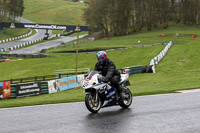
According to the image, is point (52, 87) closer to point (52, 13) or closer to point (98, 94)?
point (98, 94)

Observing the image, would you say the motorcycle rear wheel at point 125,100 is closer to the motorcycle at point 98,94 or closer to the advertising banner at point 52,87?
the motorcycle at point 98,94

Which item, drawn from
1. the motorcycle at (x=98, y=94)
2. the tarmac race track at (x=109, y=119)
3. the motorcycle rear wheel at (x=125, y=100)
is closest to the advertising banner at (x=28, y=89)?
the tarmac race track at (x=109, y=119)

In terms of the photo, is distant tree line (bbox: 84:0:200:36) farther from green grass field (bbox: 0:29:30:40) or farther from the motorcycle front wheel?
the motorcycle front wheel

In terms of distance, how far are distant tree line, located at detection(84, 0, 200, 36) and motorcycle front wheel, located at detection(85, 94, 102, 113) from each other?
88174 millimetres

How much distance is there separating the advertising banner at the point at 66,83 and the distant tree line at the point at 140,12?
70.3 meters

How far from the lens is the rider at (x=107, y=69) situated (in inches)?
432

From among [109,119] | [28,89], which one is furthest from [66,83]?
[109,119]

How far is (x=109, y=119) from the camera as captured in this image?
9664 mm

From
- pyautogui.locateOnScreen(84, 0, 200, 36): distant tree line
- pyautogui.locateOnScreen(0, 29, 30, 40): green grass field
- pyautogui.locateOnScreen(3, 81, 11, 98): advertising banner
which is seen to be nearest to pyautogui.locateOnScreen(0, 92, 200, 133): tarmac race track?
pyautogui.locateOnScreen(3, 81, 11, 98): advertising banner

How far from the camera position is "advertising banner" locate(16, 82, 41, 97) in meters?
24.3

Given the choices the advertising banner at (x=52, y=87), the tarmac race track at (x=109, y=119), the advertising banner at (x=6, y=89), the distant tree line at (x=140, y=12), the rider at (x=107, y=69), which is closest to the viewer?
the tarmac race track at (x=109, y=119)

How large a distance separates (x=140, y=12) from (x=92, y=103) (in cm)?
9770

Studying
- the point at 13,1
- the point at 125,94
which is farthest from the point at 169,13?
the point at 125,94

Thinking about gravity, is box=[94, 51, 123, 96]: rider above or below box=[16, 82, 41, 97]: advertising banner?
above
